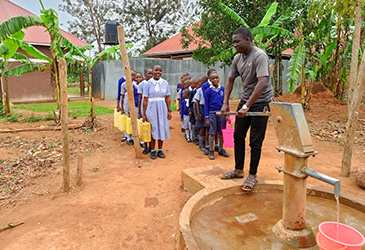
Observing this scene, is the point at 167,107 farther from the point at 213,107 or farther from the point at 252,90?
the point at 252,90

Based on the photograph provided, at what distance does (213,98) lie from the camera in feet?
16.5

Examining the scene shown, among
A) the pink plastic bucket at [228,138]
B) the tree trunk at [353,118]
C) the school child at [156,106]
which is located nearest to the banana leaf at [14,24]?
the school child at [156,106]

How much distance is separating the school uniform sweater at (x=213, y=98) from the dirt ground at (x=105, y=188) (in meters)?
0.98

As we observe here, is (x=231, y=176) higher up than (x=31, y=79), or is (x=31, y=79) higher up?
(x=31, y=79)

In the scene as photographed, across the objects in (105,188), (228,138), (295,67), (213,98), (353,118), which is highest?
(295,67)

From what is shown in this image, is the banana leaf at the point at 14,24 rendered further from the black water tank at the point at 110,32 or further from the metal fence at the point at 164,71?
the black water tank at the point at 110,32

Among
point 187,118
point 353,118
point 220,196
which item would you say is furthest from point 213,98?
point 220,196

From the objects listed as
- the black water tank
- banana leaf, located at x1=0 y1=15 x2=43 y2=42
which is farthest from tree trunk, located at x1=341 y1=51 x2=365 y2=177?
the black water tank

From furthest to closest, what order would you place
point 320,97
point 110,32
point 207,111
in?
point 110,32
point 320,97
point 207,111

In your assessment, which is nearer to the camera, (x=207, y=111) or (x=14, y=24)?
(x=207, y=111)

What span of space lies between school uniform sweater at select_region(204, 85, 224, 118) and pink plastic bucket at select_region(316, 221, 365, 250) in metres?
3.38

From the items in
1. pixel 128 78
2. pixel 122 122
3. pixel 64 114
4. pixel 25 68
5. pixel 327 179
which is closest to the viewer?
pixel 327 179

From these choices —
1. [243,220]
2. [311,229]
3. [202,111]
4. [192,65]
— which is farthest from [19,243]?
[192,65]

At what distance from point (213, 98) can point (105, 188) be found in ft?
7.98
